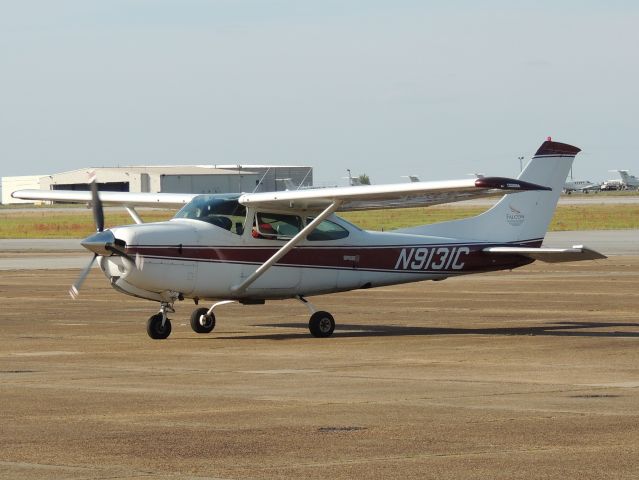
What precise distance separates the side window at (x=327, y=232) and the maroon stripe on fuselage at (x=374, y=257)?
0.60 ft

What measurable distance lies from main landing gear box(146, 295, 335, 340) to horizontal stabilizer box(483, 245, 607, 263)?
3476mm

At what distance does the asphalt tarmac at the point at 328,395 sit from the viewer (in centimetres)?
958

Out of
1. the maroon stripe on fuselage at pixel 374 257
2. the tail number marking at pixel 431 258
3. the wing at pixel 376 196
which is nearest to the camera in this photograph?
the wing at pixel 376 196

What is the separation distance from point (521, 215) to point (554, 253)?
1.51m

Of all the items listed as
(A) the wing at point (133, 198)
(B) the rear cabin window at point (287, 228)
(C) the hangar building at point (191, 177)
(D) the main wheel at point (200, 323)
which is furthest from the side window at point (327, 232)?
(C) the hangar building at point (191, 177)

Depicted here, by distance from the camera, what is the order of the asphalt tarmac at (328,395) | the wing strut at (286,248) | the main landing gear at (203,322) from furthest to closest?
Result: the main landing gear at (203,322)
the wing strut at (286,248)
the asphalt tarmac at (328,395)

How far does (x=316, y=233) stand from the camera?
21703 millimetres

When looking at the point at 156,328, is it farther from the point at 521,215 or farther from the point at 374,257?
the point at 521,215

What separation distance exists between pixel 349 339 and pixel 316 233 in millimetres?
2039

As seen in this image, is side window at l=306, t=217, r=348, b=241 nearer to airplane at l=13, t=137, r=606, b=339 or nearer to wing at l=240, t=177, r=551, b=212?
airplane at l=13, t=137, r=606, b=339

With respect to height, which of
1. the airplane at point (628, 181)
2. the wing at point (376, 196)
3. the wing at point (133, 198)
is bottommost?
the airplane at point (628, 181)

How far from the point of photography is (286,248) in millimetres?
21016

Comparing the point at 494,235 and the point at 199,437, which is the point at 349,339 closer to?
the point at 494,235

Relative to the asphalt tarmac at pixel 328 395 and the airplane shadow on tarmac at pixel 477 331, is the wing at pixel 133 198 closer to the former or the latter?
the asphalt tarmac at pixel 328 395
